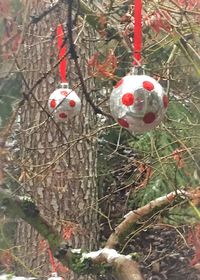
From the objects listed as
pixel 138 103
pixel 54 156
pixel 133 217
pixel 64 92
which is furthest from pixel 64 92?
pixel 54 156

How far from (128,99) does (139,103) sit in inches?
0.9

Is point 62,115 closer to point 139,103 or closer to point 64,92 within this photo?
point 64,92

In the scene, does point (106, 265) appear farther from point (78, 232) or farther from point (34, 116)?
point (34, 116)

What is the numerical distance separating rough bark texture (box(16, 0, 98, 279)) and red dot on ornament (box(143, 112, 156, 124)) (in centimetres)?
138

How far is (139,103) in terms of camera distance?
49.6 inches

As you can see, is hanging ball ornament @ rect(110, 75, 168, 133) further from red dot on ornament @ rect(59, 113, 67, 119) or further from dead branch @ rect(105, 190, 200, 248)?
dead branch @ rect(105, 190, 200, 248)

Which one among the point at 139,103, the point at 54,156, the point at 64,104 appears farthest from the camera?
the point at 54,156

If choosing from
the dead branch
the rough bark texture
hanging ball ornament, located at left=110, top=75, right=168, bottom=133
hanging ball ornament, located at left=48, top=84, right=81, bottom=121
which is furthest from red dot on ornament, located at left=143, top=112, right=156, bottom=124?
the rough bark texture

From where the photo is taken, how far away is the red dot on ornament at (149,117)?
1.27 meters

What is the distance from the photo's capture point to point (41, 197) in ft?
8.88

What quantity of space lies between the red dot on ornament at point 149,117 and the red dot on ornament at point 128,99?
4 centimetres

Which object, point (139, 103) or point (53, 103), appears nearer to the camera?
point (139, 103)

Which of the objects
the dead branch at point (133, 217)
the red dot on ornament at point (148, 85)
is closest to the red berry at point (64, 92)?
the dead branch at point (133, 217)

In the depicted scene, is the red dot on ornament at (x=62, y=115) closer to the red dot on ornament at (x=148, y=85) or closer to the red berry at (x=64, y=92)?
the red berry at (x=64, y=92)
